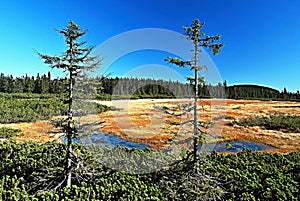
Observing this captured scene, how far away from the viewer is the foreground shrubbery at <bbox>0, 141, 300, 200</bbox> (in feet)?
20.0

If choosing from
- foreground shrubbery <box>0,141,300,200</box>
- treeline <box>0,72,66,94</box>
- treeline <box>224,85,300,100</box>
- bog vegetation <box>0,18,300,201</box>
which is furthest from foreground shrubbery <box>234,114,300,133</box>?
treeline <box>0,72,66,94</box>

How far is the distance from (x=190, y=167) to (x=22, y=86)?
62568 mm

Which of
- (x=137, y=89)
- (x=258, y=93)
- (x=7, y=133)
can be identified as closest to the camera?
(x=7, y=133)

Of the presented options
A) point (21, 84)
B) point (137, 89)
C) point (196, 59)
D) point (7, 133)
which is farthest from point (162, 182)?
point (21, 84)

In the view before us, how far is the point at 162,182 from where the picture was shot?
716cm

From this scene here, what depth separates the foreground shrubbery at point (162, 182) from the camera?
6.11m

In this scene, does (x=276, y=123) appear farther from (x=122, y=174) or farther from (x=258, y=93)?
(x=258, y=93)

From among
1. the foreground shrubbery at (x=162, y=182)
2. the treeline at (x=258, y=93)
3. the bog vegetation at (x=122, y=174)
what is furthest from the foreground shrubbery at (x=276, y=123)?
the treeline at (x=258, y=93)

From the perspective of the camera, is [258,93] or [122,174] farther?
[258,93]

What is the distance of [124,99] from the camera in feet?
149

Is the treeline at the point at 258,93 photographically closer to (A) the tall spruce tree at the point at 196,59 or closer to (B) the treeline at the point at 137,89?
(B) the treeline at the point at 137,89

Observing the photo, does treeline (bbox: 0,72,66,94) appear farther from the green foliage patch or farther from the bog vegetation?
the bog vegetation

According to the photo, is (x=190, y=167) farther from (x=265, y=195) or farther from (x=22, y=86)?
(x=22, y=86)

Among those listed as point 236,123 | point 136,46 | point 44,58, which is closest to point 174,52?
point 136,46
